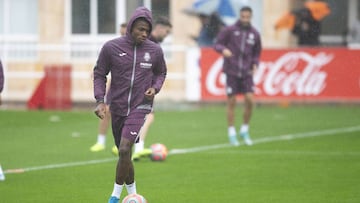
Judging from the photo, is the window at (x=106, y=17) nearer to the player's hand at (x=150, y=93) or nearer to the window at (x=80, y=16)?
the window at (x=80, y=16)

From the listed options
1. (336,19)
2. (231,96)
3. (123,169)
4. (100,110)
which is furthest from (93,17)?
(123,169)

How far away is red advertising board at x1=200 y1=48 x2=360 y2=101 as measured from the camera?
3189 cm

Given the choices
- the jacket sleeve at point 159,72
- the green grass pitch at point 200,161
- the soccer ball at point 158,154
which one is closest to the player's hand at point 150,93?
the jacket sleeve at point 159,72

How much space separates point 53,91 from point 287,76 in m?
5.88

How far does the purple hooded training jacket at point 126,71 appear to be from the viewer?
14492 millimetres

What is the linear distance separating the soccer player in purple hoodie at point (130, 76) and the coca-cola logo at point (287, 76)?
57.0 feet

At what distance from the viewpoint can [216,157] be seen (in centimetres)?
2047

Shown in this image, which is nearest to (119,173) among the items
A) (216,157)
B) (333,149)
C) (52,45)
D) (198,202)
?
(198,202)

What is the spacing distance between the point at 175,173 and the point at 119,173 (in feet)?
13.3

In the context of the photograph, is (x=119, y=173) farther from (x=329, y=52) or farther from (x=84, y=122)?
(x=329, y=52)

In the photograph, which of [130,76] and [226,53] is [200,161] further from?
[130,76]

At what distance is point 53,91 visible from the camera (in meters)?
32.5

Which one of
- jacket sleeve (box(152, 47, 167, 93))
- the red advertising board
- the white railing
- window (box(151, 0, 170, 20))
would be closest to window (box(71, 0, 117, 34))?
the white railing

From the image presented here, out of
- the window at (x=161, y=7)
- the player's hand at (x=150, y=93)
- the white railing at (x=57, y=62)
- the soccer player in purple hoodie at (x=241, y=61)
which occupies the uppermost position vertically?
the player's hand at (x=150, y=93)
